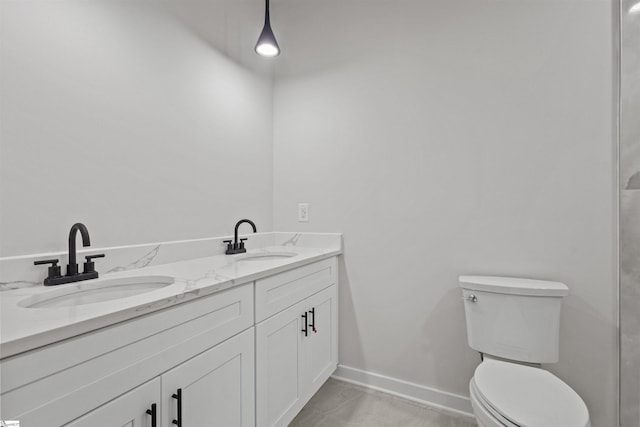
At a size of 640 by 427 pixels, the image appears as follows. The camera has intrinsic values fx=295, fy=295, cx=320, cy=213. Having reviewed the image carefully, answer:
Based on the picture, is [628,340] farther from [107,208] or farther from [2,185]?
[2,185]

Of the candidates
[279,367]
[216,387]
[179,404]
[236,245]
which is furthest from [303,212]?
[179,404]

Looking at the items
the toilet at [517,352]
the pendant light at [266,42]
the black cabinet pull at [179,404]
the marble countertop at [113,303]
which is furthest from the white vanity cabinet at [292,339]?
the pendant light at [266,42]

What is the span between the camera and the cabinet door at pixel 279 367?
1.22 metres

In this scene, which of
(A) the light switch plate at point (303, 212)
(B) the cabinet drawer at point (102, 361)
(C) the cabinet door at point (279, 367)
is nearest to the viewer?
(B) the cabinet drawer at point (102, 361)

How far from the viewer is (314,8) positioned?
206 cm

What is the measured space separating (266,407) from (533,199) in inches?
63.1

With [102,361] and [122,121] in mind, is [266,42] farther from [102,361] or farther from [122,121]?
[102,361]

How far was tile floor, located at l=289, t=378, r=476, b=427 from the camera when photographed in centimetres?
157

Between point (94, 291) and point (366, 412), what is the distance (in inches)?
58.5

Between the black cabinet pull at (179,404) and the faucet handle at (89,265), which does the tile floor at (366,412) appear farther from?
the faucet handle at (89,265)

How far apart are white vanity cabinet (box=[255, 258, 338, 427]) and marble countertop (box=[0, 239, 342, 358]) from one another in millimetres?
119

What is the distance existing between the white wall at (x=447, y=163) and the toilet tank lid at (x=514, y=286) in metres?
0.09

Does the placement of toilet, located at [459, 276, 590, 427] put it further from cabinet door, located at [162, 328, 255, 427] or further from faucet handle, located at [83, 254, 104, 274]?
faucet handle, located at [83, 254, 104, 274]

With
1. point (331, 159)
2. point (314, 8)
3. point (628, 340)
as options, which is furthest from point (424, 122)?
point (628, 340)
